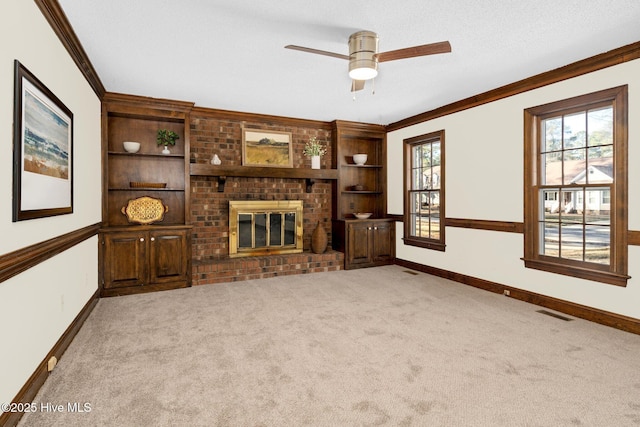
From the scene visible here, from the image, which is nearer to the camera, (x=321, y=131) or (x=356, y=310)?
(x=356, y=310)

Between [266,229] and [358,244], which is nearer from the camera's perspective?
[266,229]

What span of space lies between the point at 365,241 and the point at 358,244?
0.50ft

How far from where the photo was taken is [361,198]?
648cm

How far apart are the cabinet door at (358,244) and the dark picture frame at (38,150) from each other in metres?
3.93

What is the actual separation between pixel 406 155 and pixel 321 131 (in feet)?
5.06

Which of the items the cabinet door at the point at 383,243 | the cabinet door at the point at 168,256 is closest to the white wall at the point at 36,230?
the cabinet door at the point at 168,256

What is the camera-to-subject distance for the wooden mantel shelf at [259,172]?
4949 millimetres

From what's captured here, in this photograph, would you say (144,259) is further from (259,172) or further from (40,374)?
(40,374)

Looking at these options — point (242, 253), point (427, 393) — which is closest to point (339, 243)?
point (242, 253)

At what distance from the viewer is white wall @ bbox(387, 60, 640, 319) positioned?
309 centimetres

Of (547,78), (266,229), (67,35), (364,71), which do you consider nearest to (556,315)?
(547,78)

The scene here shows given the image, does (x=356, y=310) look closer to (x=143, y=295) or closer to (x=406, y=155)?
(x=143, y=295)

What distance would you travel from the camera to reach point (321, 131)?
20.0 feet

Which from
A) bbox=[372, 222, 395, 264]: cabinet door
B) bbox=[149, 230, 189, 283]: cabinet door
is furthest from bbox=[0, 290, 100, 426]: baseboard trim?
bbox=[372, 222, 395, 264]: cabinet door
